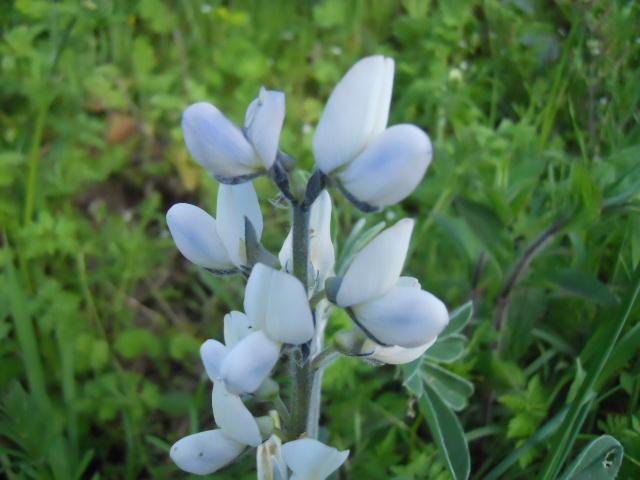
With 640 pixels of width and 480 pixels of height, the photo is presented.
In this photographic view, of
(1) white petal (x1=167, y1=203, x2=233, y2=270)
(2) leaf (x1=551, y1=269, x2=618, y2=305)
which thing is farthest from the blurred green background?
(1) white petal (x1=167, y1=203, x2=233, y2=270)

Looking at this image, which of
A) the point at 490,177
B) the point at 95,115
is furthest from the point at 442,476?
the point at 95,115

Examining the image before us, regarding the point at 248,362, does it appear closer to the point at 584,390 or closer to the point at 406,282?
the point at 406,282

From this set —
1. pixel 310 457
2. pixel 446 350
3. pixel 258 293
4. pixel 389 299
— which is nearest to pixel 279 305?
pixel 258 293

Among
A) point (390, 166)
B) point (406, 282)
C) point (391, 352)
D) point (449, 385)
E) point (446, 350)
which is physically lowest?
point (449, 385)

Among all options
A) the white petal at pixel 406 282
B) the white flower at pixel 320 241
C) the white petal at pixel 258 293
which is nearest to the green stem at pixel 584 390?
the white petal at pixel 406 282

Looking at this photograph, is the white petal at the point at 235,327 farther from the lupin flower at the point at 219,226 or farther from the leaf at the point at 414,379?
the leaf at the point at 414,379

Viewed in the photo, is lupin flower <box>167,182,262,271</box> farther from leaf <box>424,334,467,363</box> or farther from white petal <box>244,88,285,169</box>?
leaf <box>424,334,467,363</box>
